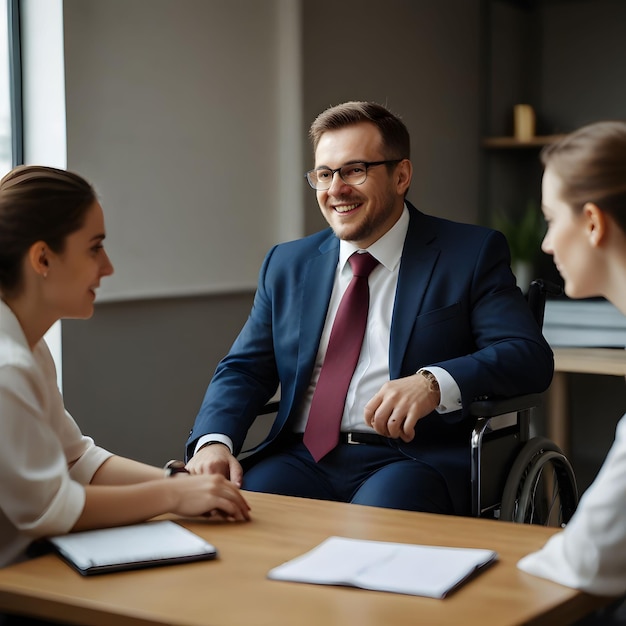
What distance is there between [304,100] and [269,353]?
1.84 m

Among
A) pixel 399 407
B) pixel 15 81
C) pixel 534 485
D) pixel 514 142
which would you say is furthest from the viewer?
pixel 514 142

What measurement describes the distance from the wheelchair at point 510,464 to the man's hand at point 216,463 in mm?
299

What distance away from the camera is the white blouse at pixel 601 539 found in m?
1.18

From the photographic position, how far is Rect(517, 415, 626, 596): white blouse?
1178mm

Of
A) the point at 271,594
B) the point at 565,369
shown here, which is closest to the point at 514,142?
the point at 565,369

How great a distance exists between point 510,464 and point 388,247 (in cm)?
61

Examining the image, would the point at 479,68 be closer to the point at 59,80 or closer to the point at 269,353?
the point at 59,80

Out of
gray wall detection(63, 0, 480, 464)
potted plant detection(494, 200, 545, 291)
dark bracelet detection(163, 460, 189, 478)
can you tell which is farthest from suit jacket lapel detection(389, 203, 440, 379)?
potted plant detection(494, 200, 545, 291)

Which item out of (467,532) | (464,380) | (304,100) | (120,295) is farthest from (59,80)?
(467,532)

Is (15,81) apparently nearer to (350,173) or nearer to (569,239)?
(350,173)

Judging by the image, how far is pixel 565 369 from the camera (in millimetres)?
3676

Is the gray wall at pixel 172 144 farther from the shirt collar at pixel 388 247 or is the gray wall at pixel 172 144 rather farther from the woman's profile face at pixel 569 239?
the woman's profile face at pixel 569 239

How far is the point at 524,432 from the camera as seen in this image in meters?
2.43

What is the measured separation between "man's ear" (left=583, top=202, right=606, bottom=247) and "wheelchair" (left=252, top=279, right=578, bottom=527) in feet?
2.80
